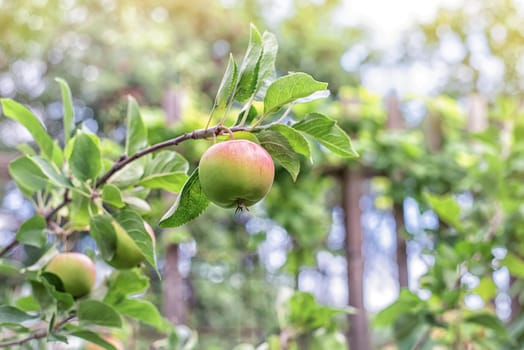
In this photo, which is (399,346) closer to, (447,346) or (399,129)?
(447,346)

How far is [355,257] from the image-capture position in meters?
2.34

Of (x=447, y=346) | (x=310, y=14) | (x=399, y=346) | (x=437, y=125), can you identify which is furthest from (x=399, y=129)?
(x=310, y=14)

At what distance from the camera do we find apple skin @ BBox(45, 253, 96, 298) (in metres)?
0.86

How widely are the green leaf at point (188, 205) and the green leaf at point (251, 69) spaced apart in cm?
10

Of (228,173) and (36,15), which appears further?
(36,15)

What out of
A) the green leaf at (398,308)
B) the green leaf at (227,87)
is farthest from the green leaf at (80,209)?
the green leaf at (398,308)

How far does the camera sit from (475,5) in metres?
6.42

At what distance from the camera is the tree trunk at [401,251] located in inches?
89.8

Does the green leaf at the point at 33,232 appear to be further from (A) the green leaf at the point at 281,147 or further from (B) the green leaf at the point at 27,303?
(A) the green leaf at the point at 281,147

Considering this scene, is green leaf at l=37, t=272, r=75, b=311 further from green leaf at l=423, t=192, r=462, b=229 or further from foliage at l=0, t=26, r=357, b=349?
green leaf at l=423, t=192, r=462, b=229

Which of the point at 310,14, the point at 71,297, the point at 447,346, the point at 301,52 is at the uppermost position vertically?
the point at 310,14

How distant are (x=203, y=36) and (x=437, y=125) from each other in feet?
11.7

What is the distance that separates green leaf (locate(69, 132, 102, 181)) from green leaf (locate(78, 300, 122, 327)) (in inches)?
6.6

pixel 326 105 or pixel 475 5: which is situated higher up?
pixel 475 5
